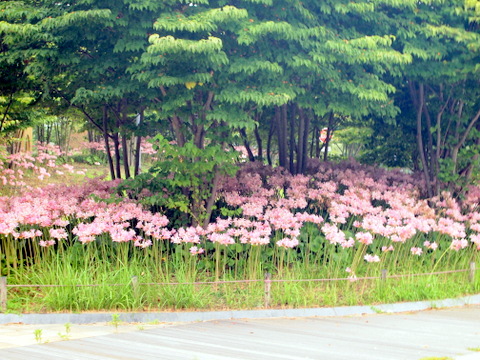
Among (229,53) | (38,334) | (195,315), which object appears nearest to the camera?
(38,334)

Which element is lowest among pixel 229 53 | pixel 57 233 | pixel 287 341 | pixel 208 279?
pixel 287 341

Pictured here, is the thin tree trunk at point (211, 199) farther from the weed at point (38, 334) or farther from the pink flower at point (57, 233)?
the weed at point (38, 334)

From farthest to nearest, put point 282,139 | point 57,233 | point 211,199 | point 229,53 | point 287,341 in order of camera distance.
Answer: point 282,139 → point 211,199 → point 229,53 → point 57,233 → point 287,341

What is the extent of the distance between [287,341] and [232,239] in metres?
2.74

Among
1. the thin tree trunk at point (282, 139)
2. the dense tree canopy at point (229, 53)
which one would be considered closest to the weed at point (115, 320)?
the dense tree canopy at point (229, 53)

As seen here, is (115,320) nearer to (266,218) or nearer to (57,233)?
(57,233)

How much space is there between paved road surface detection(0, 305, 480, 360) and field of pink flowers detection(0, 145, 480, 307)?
4.69ft

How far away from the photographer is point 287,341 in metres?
7.98

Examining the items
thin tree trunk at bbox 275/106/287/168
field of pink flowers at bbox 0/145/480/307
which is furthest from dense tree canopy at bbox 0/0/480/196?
thin tree trunk at bbox 275/106/287/168

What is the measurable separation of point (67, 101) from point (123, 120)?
1.34 meters

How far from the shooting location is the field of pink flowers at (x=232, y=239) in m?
10.6

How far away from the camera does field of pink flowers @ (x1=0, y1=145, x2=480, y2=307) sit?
34.8 ft

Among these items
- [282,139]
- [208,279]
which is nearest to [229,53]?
[208,279]

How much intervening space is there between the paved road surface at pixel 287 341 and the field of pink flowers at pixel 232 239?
1.43 metres
